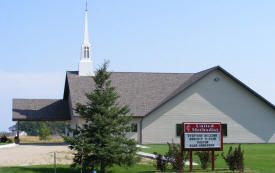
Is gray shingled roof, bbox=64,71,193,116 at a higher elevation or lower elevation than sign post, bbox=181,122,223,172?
higher

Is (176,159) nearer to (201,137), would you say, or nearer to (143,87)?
(201,137)

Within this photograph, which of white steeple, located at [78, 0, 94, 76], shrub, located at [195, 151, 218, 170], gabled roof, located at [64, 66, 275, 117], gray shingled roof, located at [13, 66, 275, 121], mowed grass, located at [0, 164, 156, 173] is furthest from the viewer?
white steeple, located at [78, 0, 94, 76]

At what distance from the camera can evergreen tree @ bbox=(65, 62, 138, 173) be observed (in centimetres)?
2034

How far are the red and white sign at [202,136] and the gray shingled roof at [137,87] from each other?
751 inches

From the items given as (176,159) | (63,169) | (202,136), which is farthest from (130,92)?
(176,159)

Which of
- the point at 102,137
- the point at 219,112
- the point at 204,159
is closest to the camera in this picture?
the point at 204,159

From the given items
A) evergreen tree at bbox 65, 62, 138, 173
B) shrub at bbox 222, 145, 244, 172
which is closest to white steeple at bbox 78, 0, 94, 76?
evergreen tree at bbox 65, 62, 138, 173

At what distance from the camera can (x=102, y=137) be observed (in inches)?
810

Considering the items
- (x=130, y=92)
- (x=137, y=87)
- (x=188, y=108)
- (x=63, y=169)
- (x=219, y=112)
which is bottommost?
(x=63, y=169)

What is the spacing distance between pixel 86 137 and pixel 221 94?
21263 millimetres

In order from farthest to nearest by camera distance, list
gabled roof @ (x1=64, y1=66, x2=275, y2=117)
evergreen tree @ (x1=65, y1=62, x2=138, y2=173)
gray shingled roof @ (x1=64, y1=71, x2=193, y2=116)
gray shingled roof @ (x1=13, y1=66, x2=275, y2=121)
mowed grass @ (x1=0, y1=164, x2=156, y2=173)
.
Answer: gray shingled roof @ (x1=64, y1=71, x2=193, y2=116), gray shingled roof @ (x1=13, y1=66, x2=275, y2=121), gabled roof @ (x1=64, y1=66, x2=275, y2=117), mowed grass @ (x1=0, y1=164, x2=156, y2=173), evergreen tree @ (x1=65, y1=62, x2=138, y2=173)

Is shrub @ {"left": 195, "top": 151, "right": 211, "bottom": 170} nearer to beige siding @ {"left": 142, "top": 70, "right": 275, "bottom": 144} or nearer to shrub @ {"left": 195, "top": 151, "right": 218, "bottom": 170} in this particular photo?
shrub @ {"left": 195, "top": 151, "right": 218, "bottom": 170}

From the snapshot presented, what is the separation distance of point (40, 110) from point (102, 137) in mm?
23509

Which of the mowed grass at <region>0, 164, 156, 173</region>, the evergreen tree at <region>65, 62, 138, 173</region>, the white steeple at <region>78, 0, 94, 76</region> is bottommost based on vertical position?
the mowed grass at <region>0, 164, 156, 173</region>
